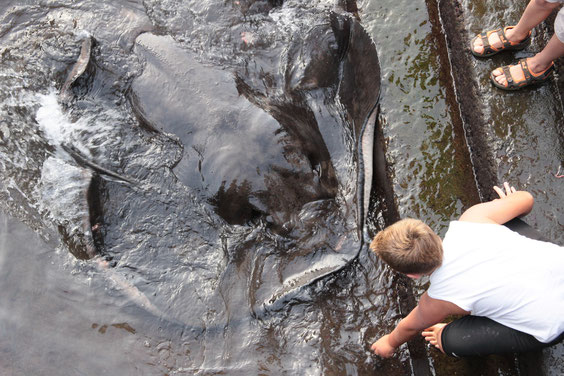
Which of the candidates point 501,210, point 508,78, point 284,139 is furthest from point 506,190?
point 284,139

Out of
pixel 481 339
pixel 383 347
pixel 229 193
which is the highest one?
pixel 481 339

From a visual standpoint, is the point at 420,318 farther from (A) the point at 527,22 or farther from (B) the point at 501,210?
(A) the point at 527,22

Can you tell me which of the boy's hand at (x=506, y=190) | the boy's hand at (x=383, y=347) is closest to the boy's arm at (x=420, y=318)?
the boy's hand at (x=383, y=347)

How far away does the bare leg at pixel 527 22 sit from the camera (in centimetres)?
365

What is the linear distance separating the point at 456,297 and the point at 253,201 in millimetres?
1660

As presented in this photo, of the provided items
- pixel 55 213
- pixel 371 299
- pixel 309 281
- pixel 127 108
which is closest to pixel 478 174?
pixel 371 299

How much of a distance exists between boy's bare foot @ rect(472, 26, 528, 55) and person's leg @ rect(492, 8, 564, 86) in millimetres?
225

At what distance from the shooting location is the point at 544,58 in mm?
3723

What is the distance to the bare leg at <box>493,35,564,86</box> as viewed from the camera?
364 cm

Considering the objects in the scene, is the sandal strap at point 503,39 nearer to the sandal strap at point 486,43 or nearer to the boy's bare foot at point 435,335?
the sandal strap at point 486,43

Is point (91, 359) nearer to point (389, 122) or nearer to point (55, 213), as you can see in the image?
point (55, 213)

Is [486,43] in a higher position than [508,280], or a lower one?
higher

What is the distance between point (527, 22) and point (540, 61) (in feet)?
1.17

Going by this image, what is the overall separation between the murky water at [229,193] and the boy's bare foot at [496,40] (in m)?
0.35
